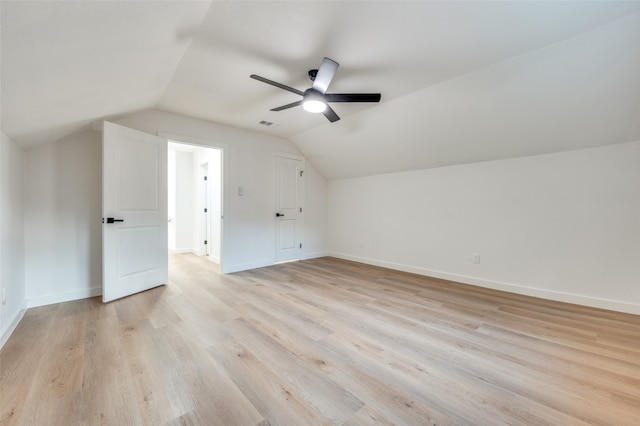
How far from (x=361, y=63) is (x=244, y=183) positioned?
9.31 feet

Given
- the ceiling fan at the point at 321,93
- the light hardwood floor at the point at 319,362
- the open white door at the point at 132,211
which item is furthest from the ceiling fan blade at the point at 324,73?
the open white door at the point at 132,211

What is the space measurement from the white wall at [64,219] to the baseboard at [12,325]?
Answer: 0.17 metres

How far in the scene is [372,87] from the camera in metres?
2.93

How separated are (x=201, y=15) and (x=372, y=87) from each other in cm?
186

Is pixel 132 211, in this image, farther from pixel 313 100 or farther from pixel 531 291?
pixel 531 291

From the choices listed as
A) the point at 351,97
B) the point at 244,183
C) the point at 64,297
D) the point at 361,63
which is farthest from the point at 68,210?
the point at 361,63

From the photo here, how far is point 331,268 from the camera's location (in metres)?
4.66

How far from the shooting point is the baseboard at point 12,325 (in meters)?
2.01

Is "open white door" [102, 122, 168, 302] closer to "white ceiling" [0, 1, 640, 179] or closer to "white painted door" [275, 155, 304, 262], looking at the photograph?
"white ceiling" [0, 1, 640, 179]

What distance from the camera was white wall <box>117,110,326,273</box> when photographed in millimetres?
3967

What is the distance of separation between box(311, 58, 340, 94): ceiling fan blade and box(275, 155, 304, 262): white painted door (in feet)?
9.02

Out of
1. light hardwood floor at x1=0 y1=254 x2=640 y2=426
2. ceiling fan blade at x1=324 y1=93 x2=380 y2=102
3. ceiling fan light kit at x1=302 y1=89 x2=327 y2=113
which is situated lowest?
light hardwood floor at x1=0 y1=254 x2=640 y2=426

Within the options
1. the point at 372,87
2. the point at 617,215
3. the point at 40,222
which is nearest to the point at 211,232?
the point at 40,222

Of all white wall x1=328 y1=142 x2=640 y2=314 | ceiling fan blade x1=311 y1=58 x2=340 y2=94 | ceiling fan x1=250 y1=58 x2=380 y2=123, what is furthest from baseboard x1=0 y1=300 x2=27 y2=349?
white wall x1=328 y1=142 x2=640 y2=314
